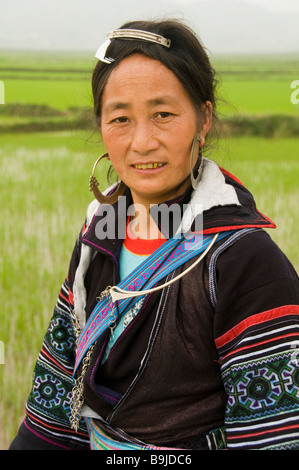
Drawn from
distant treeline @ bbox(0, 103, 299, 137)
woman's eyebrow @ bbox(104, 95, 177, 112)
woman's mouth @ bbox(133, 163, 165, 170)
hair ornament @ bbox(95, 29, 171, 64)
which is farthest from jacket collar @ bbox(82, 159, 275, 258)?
distant treeline @ bbox(0, 103, 299, 137)

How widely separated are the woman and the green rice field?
0.30 meters

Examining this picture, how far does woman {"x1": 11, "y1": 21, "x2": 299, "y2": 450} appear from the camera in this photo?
1.35 metres

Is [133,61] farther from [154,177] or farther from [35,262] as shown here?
[35,262]

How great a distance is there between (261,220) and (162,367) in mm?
438

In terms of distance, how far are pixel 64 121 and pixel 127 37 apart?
9.32 meters

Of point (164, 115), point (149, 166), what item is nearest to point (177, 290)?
point (149, 166)

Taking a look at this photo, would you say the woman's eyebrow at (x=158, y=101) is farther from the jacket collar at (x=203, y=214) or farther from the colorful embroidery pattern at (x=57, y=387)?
the colorful embroidery pattern at (x=57, y=387)

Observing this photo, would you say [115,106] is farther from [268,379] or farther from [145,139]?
[268,379]

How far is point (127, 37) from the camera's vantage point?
59.4 inches

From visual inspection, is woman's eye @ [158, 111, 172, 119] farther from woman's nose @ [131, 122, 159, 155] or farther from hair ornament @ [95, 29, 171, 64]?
hair ornament @ [95, 29, 171, 64]

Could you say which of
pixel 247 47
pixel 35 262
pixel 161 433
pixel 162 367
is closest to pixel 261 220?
pixel 162 367

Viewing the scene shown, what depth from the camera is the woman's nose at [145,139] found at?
148 cm

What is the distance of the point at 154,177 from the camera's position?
1.52m

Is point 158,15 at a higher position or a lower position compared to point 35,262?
higher
